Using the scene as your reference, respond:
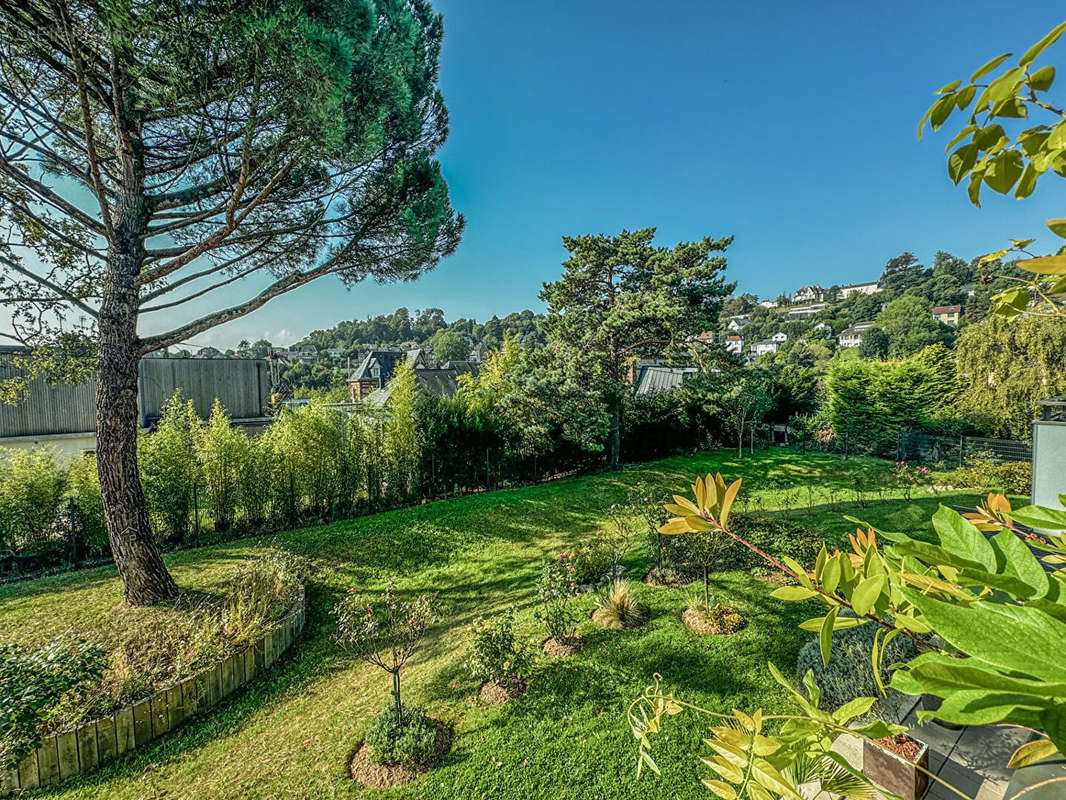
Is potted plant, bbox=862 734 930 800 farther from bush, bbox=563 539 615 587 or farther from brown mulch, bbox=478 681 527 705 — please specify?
bush, bbox=563 539 615 587

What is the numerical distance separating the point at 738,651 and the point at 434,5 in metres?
7.55

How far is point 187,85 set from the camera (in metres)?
4.20

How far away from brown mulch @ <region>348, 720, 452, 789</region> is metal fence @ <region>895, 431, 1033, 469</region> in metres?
12.7

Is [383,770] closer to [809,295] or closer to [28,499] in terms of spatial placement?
[28,499]

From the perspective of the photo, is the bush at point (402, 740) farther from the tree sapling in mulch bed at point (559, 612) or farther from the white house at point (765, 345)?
the white house at point (765, 345)

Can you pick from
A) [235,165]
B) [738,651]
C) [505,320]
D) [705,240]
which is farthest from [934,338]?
[505,320]

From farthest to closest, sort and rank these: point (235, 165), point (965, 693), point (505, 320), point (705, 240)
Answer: point (505, 320) → point (705, 240) → point (235, 165) → point (965, 693)

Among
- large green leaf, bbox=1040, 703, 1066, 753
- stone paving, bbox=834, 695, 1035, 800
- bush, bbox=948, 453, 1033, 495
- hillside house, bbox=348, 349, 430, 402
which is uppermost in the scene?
hillside house, bbox=348, 349, 430, 402

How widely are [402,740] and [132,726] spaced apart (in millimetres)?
1961

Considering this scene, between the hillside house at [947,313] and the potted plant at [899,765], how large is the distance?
44936 mm

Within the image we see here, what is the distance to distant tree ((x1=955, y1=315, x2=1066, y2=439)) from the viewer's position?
11.6 m

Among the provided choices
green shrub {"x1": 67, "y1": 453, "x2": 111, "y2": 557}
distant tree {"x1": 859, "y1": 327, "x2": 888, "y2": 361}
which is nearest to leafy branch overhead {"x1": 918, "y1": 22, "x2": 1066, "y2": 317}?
green shrub {"x1": 67, "y1": 453, "x2": 111, "y2": 557}

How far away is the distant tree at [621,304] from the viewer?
992 centimetres

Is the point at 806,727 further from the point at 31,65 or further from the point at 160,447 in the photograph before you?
the point at 160,447
